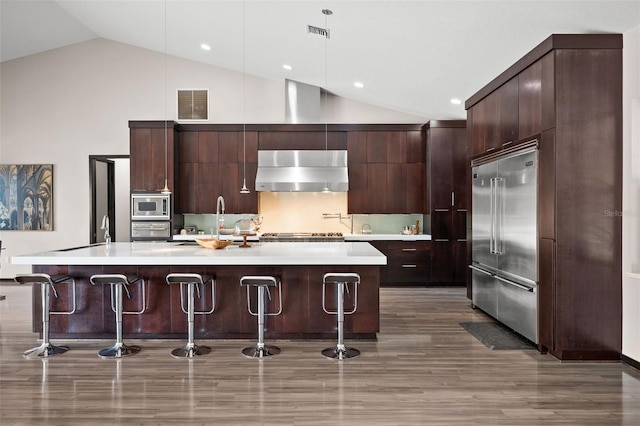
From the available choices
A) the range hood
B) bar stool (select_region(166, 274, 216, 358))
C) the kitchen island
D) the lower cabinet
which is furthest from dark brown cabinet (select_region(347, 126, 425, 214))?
bar stool (select_region(166, 274, 216, 358))

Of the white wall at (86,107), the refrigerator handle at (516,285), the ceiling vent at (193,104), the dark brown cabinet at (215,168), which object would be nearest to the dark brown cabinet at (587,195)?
the refrigerator handle at (516,285)

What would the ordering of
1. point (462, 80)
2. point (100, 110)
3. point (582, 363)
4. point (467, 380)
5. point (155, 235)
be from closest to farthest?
point (467, 380), point (582, 363), point (462, 80), point (155, 235), point (100, 110)

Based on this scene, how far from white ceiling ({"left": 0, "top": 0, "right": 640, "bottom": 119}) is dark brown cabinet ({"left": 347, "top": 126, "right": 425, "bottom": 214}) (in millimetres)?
556

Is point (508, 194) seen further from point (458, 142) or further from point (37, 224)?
point (37, 224)

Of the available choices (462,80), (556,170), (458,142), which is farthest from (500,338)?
(458,142)

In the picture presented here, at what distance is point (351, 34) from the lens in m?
5.09

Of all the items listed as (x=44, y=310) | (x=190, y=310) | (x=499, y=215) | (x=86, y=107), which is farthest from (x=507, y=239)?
(x=86, y=107)

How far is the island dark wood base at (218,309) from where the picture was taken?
4.38 meters

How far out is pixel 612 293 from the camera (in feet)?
12.5

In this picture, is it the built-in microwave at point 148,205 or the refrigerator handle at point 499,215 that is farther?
the built-in microwave at point 148,205

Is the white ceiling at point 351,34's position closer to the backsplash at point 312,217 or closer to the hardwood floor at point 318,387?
the backsplash at point 312,217

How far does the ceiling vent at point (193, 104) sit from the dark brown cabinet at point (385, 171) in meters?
2.63

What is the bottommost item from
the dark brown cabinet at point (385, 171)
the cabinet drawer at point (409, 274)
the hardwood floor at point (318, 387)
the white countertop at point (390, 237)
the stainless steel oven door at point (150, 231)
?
the hardwood floor at point (318, 387)

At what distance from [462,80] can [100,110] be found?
6129 mm
